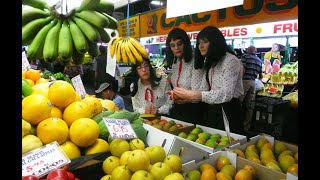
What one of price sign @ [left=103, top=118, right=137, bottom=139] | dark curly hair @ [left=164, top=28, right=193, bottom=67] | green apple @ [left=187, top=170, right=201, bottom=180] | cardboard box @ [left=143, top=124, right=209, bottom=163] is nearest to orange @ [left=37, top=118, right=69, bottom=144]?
price sign @ [left=103, top=118, right=137, bottom=139]

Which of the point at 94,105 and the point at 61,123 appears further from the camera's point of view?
the point at 94,105

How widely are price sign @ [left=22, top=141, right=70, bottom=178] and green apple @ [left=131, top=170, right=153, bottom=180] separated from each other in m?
0.33

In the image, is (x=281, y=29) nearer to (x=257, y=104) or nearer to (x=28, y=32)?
(x=257, y=104)

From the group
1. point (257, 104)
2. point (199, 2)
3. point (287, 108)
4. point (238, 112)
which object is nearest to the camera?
point (199, 2)

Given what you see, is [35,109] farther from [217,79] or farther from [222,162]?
[217,79]

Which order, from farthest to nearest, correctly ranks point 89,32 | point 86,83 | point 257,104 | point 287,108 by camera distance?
point 86,83 → point 257,104 → point 287,108 → point 89,32

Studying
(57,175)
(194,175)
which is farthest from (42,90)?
(194,175)

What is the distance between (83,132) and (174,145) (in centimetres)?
52

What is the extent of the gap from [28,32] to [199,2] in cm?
127

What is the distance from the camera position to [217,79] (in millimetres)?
2926

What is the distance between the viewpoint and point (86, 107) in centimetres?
174

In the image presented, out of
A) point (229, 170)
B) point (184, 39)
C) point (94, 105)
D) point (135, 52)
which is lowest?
point (229, 170)
